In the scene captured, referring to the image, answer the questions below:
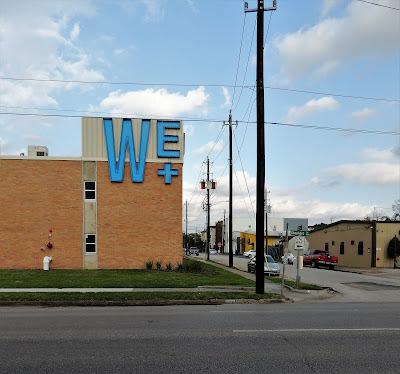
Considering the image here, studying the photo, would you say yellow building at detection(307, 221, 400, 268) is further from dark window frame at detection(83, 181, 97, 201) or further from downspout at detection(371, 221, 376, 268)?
dark window frame at detection(83, 181, 97, 201)

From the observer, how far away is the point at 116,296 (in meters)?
13.5

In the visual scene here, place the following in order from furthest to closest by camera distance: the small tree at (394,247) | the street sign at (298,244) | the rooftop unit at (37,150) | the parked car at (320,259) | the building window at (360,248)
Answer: the building window at (360,248) < the parked car at (320,259) < the small tree at (394,247) < the rooftop unit at (37,150) < the street sign at (298,244)

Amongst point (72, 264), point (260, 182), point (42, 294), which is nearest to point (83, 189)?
point (72, 264)

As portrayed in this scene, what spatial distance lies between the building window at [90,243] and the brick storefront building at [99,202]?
0.17ft

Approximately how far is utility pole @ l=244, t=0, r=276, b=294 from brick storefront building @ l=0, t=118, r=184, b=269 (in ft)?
35.6

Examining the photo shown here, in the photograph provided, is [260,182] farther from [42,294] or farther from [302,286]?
[42,294]

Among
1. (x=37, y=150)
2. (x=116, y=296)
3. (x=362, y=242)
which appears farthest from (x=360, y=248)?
(x=116, y=296)

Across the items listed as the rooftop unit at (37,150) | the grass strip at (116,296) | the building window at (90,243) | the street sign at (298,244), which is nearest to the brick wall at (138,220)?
the building window at (90,243)

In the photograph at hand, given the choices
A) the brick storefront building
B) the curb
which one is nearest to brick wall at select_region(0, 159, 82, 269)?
the brick storefront building

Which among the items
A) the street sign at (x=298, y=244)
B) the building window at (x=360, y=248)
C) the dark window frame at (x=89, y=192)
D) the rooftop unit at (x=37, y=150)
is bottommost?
the building window at (x=360, y=248)

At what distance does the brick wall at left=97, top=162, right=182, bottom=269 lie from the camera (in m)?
25.0

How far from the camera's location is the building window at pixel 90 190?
25.0m

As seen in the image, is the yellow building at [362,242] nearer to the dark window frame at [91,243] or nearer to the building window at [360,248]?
the building window at [360,248]

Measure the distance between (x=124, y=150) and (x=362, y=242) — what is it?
26089 mm
